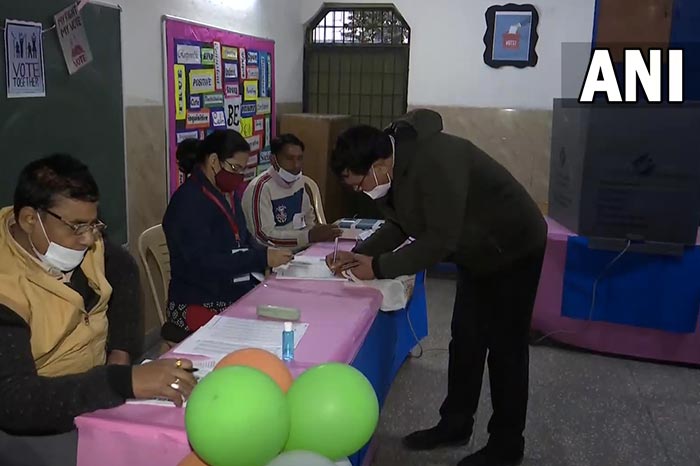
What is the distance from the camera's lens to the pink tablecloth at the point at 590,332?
337cm

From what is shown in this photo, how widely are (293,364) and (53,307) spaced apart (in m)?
0.57

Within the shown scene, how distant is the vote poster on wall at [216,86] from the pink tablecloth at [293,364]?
1210 millimetres

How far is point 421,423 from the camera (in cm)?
271

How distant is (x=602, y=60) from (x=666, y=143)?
0.79 meters

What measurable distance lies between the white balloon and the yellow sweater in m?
0.60

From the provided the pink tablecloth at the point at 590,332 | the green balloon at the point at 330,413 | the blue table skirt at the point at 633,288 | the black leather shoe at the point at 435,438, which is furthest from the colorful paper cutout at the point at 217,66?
the green balloon at the point at 330,413

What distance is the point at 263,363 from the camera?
135cm

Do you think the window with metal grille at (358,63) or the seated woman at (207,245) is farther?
the window with metal grille at (358,63)

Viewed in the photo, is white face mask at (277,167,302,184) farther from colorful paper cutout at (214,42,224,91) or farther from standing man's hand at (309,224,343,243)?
colorful paper cutout at (214,42,224,91)

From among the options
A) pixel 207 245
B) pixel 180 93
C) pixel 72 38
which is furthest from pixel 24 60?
pixel 180 93

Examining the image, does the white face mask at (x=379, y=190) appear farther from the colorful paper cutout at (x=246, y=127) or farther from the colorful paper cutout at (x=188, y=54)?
the colorful paper cutout at (x=246, y=127)

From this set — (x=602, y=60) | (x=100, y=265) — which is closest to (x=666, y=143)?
(x=602, y=60)

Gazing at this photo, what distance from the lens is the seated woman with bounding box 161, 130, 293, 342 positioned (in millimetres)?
2217

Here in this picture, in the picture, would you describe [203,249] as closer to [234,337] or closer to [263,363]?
[234,337]
